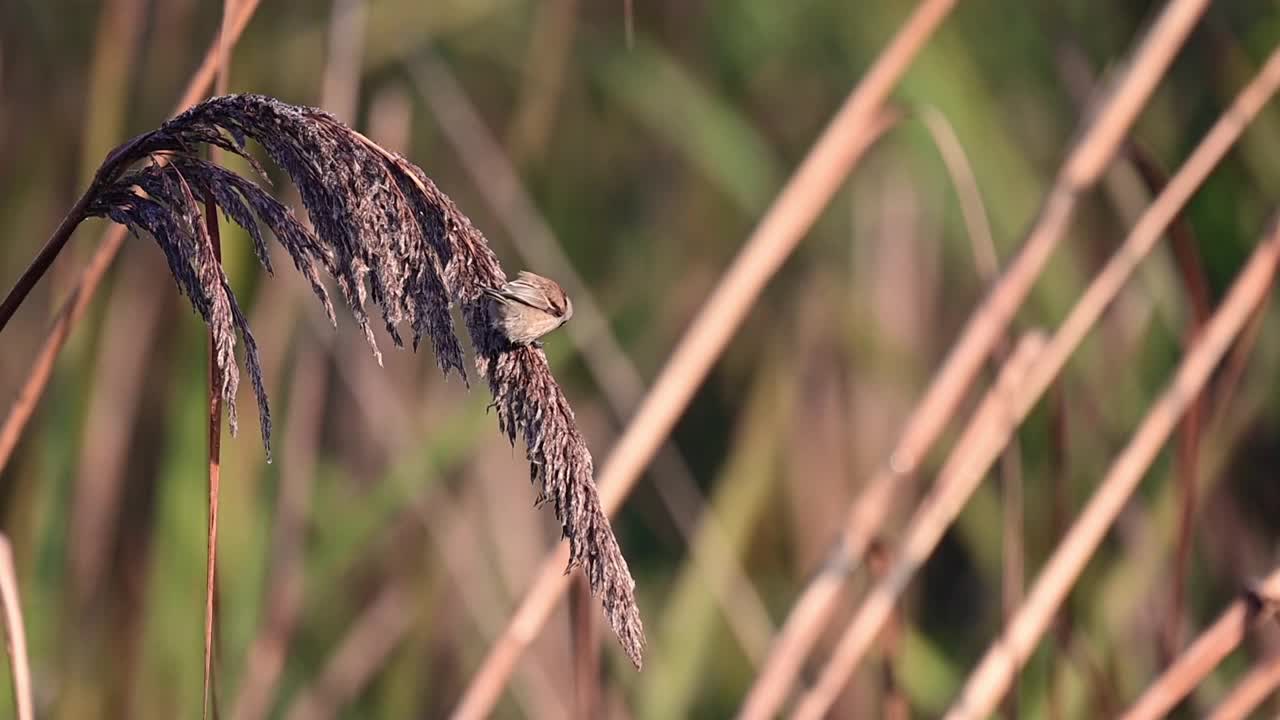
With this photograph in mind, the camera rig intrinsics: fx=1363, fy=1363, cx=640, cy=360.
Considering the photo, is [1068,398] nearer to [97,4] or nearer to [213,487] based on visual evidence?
[97,4]

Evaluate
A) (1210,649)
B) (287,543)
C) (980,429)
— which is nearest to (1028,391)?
(980,429)

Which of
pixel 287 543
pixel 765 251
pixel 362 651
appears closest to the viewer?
pixel 765 251

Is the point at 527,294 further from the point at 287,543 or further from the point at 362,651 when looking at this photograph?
the point at 362,651

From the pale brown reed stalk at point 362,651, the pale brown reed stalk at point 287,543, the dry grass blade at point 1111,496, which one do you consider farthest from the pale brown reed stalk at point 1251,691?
the pale brown reed stalk at point 362,651

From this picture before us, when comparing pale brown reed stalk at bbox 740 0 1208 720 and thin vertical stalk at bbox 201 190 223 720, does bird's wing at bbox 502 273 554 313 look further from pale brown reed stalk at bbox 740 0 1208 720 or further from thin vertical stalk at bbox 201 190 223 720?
pale brown reed stalk at bbox 740 0 1208 720

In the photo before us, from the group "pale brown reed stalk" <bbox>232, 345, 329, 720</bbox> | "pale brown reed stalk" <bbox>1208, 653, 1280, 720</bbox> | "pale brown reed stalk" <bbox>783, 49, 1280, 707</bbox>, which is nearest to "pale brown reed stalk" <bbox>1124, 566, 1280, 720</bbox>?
"pale brown reed stalk" <bbox>1208, 653, 1280, 720</bbox>

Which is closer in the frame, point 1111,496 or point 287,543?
point 1111,496
